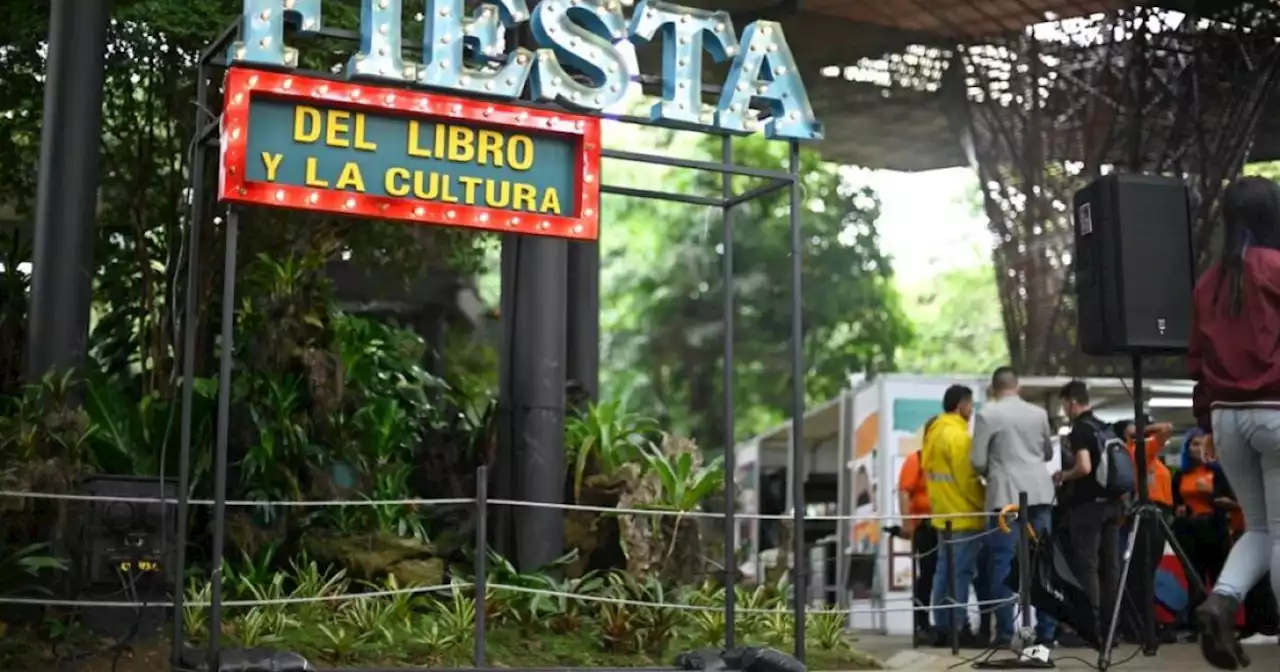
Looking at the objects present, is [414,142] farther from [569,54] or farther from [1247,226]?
[1247,226]

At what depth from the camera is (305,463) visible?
10570mm

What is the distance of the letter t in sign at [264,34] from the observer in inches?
277

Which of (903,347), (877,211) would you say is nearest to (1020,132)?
(877,211)

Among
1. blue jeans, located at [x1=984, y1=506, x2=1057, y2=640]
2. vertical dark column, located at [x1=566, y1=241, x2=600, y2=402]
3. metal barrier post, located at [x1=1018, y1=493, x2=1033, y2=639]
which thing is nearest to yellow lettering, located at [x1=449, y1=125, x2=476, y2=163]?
metal barrier post, located at [x1=1018, y1=493, x2=1033, y2=639]

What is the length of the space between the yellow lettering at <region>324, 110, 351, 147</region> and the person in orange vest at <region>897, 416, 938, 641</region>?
5.61m

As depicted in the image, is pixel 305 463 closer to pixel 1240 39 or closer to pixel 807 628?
pixel 807 628

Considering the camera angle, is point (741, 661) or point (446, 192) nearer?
point (446, 192)

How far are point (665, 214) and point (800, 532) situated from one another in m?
27.4

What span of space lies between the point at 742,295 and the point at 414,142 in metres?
25.6

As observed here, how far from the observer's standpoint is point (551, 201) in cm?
787

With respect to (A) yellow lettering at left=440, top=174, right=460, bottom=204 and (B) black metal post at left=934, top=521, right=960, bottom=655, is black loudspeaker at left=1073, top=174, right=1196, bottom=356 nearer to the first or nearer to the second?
(B) black metal post at left=934, top=521, right=960, bottom=655

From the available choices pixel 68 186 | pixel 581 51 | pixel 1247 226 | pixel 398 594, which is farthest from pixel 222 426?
pixel 1247 226

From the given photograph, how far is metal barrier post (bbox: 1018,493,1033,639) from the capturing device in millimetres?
9328

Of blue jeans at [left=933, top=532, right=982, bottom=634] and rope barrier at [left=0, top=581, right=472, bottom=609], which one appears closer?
rope barrier at [left=0, top=581, right=472, bottom=609]
